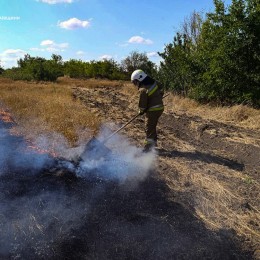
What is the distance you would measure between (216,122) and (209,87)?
9.34 ft

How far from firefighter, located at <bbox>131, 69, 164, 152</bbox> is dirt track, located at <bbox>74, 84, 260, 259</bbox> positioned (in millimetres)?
434

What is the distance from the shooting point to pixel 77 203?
4.30 meters

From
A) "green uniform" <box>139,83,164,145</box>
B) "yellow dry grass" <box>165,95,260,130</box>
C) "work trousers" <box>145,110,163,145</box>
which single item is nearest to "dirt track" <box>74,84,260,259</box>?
"work trousers" <box>145,110,163,145</box>

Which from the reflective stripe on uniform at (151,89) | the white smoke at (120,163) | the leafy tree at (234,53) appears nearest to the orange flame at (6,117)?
the white smoke at (120,163)

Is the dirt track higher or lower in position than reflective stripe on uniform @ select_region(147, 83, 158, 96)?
lower

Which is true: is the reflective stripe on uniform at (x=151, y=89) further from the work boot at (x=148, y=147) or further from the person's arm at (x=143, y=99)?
the work boot at (x=148, y=147)

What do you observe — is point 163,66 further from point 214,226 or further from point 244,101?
point 214,226

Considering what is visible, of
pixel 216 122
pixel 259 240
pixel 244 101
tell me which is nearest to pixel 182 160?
pixel 259 240

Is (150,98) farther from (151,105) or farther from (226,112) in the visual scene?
(226,112)

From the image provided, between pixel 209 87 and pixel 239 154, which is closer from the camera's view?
pixel 239 154

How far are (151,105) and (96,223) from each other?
128 inches

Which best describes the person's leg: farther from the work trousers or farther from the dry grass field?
the dry grass field

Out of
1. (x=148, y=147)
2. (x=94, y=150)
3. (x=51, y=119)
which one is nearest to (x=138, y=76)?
(x=148, y=147)

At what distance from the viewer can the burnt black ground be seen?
337 cm
